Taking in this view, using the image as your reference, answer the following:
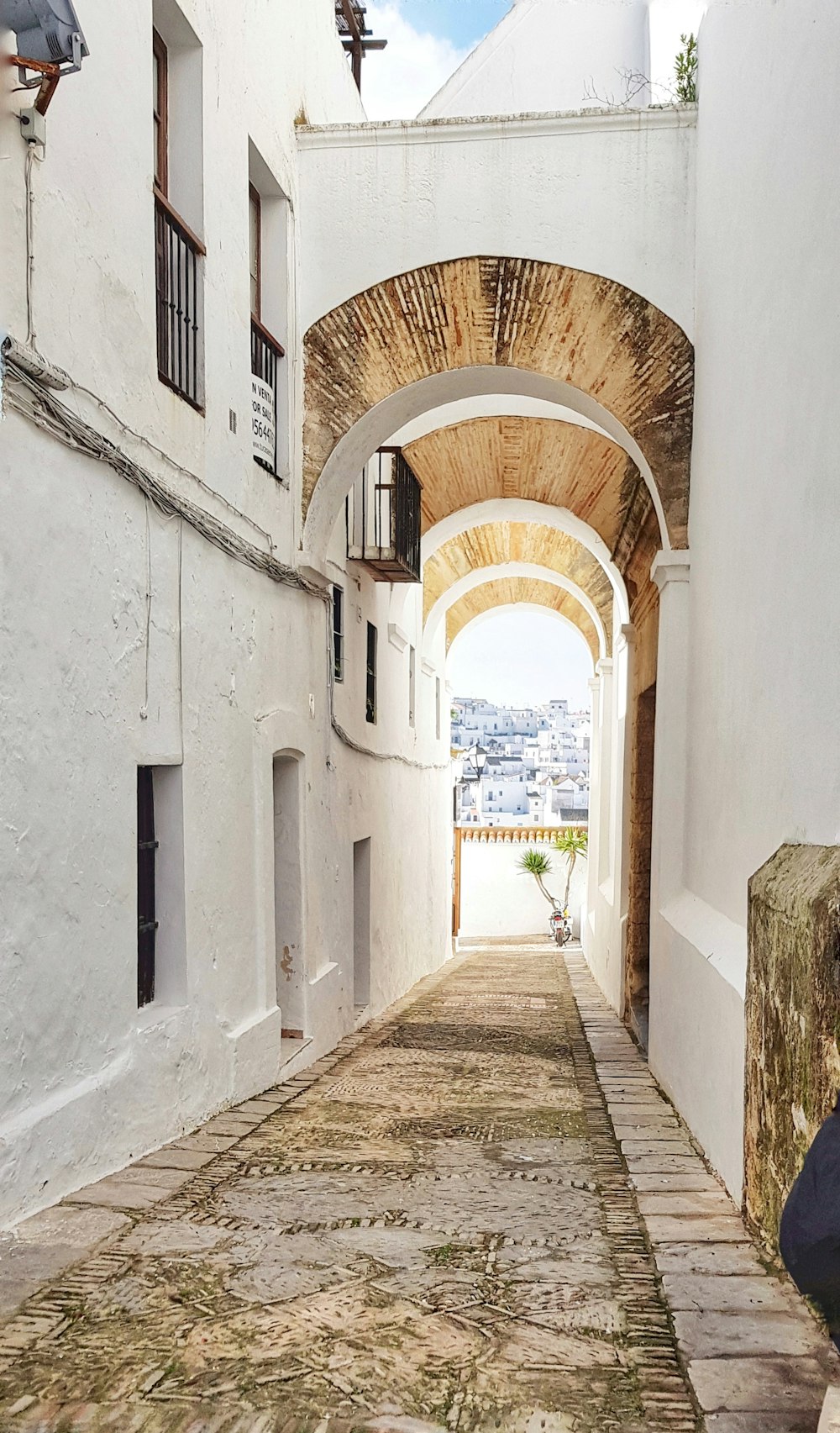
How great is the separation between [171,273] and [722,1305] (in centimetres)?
483

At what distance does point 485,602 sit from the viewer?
18.8 meters

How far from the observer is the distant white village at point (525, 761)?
56969mm

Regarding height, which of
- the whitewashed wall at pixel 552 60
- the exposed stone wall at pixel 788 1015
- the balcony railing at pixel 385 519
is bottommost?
the exposed stone wall at pixel 788 1015

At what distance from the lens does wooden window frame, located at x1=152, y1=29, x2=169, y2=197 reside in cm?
568

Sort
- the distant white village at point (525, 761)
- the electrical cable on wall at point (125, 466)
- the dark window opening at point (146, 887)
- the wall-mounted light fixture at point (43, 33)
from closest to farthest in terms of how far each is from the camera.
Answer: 1. the wall-mounted light fixture at point (43, 33)
2. the electrical cable on wall at point (125, 466)
3. the dark window opening at point (146, 887)
4. the distant white village at point (525, 761)

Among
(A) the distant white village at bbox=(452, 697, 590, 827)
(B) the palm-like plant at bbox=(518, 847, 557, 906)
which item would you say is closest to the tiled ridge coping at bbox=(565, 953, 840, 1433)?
(B) the palm-like plant at bbox=(518, 847, 557, 906)

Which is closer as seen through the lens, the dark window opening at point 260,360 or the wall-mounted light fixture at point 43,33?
the wall-mounted light fixture at point 43,33

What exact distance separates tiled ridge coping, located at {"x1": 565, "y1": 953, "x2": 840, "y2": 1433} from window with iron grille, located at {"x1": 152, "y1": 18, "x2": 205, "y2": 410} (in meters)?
4.01

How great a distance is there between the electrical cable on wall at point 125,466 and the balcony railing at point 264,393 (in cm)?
63

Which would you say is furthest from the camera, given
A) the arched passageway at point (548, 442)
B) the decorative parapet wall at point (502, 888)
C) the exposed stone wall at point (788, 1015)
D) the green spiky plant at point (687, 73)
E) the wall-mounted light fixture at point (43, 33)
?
the decorative parapet wall at point (502, 888)

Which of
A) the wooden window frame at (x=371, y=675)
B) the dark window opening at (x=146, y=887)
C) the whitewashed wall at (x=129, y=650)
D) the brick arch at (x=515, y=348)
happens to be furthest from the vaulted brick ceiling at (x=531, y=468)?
the dark window opening at (x=146, y=887)

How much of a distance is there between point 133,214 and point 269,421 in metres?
2.32

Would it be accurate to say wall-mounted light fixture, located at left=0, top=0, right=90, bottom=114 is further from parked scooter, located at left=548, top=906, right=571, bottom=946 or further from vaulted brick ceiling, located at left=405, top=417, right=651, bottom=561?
parked scooter, located at left=548, top=906, right=571, bottom=946

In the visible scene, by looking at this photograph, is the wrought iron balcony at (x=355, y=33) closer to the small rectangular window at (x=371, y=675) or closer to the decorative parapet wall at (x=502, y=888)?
the small rectangular window at (x=371, y=675)
